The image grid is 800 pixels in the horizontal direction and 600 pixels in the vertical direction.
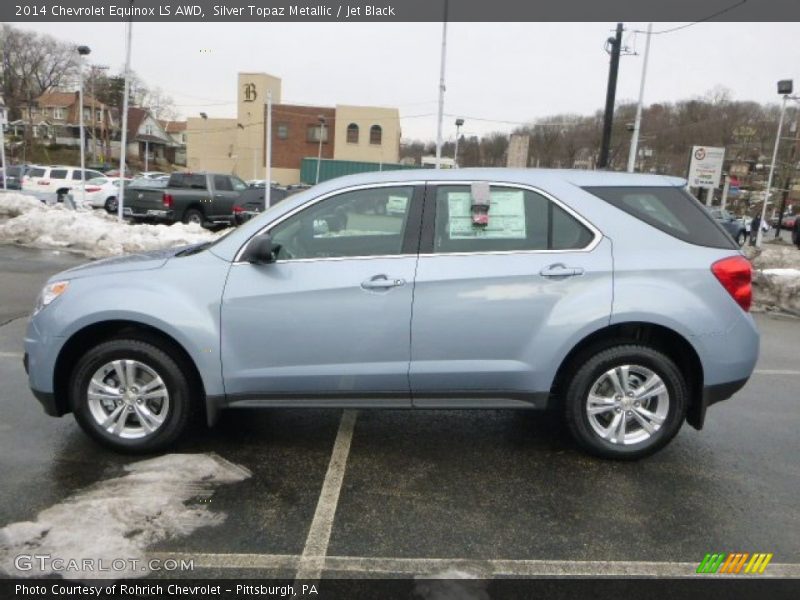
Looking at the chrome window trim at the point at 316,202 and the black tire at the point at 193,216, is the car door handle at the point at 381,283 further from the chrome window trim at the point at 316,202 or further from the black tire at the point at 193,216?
the black tire at the point at 193,216

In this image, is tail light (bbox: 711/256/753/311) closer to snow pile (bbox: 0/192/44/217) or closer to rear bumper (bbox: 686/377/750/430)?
rear bumper (bbox: 686/377/750/430)

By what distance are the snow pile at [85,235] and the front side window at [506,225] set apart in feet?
32.9


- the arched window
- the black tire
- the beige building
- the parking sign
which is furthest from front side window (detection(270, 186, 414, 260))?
the arched window

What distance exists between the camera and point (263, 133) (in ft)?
194

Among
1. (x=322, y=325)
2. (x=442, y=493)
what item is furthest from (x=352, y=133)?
(x=442, y=493)

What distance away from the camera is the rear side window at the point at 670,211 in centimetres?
379

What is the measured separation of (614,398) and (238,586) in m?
2.43

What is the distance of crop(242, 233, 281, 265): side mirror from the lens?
141 inches

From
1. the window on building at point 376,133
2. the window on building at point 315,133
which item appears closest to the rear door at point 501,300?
the window on building at point 376,133

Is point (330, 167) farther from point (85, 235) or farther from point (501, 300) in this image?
point (501, 300)

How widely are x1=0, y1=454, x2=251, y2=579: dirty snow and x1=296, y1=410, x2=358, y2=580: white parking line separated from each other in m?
0.49

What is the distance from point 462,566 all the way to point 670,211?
2506 mm

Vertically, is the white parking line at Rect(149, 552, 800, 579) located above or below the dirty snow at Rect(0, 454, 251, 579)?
above

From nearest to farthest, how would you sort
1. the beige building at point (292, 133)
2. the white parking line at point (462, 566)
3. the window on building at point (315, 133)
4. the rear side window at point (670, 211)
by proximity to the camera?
1. the white parking line at point (462, 566)
2. the rear side window at point (670, 211)
3. the beige building at point (292, 133)
4. the window on building at point (315, 133)
